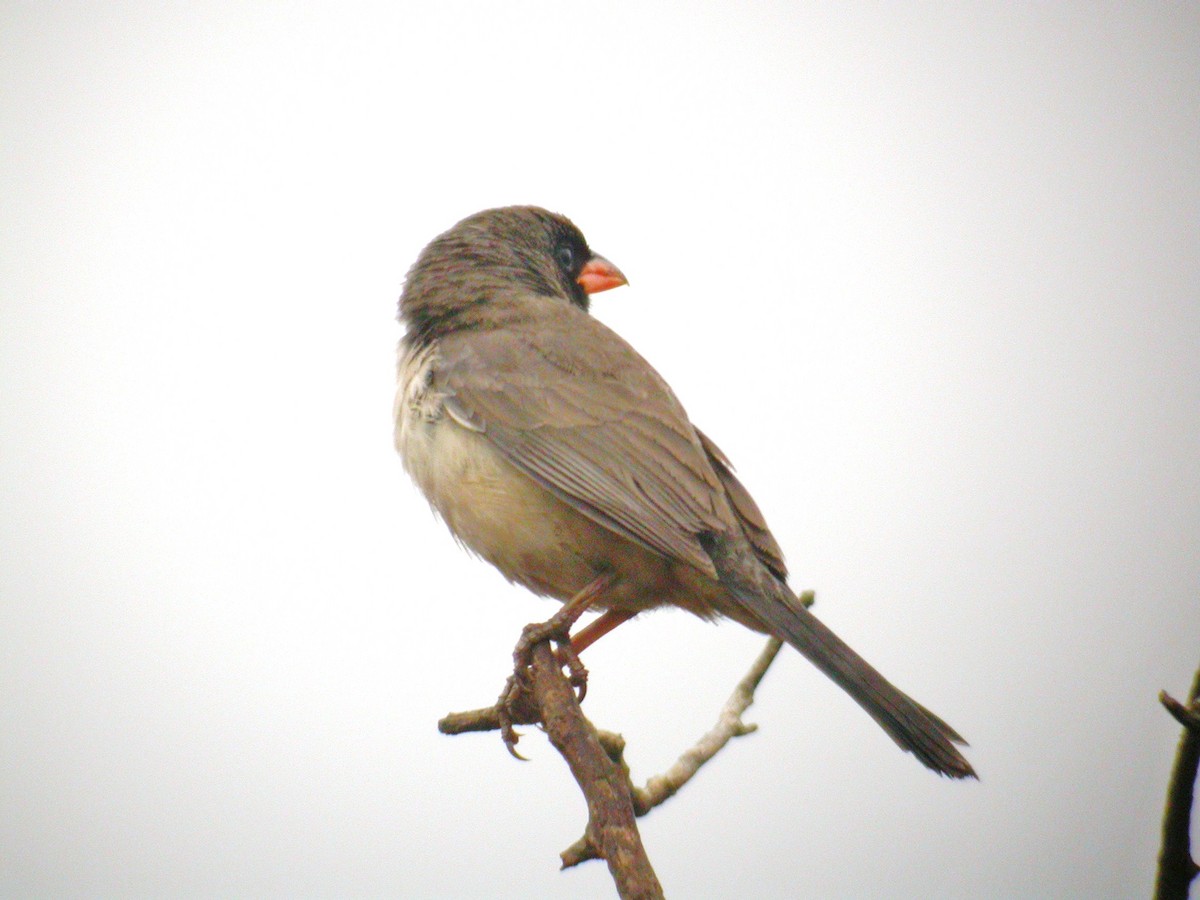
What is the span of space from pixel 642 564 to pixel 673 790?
0.89 meters

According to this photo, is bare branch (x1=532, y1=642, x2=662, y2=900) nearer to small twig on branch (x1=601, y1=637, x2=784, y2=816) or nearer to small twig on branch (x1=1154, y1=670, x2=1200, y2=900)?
small twig on branch (x1=601, y1=637, x2=784, y2=816)

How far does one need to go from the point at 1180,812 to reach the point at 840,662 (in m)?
1.34

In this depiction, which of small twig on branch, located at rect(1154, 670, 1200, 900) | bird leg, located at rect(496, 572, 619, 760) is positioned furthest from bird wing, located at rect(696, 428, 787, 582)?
small twig on branch, located at rect(1154, 670, 1200, 900)

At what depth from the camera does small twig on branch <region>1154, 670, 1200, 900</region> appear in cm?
219

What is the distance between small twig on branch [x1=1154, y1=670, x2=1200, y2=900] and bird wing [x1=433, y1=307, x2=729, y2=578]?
5.96 ft

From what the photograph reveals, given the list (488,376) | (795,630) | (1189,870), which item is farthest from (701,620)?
(1189,870)

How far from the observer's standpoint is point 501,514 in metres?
4.29

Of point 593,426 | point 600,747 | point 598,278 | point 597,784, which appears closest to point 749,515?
point 593,426

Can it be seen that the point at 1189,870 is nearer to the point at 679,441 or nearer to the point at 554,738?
the point at 554,738

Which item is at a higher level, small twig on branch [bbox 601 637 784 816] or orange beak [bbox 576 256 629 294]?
orange beak [bbox 576 256 629 294]

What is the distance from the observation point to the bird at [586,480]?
4.00 metres

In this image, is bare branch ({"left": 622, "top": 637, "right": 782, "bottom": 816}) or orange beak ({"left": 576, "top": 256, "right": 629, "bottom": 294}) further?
orange beak ({"left": 576, "top": 256, "right": 629, "bottom": 294})

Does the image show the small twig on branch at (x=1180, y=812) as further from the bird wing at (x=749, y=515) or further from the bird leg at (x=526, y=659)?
the bird wing at (x=749, y=515)

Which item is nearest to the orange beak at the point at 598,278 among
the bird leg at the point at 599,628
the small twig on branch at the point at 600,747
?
the bird leg at the point at 599,628
